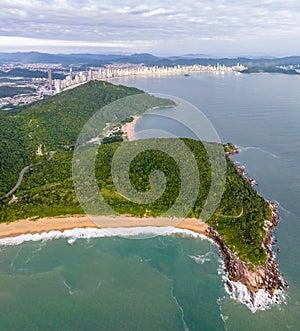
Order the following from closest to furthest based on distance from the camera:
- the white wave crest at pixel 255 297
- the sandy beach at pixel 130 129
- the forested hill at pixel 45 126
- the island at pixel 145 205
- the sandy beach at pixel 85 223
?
the white wave crest at pixel 255 297 → the island at pixel 145 205 → the sandy beach at pixel 85 223 → the forested hill at pixel 45 126 → the sandy beach at pixel 130 129

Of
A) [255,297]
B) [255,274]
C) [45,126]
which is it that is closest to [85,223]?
[255,274]

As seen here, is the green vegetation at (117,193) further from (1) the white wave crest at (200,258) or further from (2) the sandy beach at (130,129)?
(2) the sandy beach at (130,129)

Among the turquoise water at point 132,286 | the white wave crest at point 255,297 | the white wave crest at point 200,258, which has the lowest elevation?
the turquoise water at point 132,286

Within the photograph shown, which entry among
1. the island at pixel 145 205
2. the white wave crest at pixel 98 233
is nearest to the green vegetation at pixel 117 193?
the island at pixel 145 205

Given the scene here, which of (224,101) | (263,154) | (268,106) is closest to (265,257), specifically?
(263,154)

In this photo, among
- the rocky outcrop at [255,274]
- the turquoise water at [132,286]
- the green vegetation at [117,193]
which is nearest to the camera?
the turquoise water at [132,286]

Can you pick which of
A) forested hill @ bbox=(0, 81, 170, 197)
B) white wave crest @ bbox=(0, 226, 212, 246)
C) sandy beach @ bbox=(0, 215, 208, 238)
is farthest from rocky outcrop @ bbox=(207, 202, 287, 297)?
forested hill @ bbox=(0, 81, 170, 197)

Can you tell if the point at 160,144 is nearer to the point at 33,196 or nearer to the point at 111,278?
the point at 33,196

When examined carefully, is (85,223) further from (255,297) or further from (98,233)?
(255,297)
